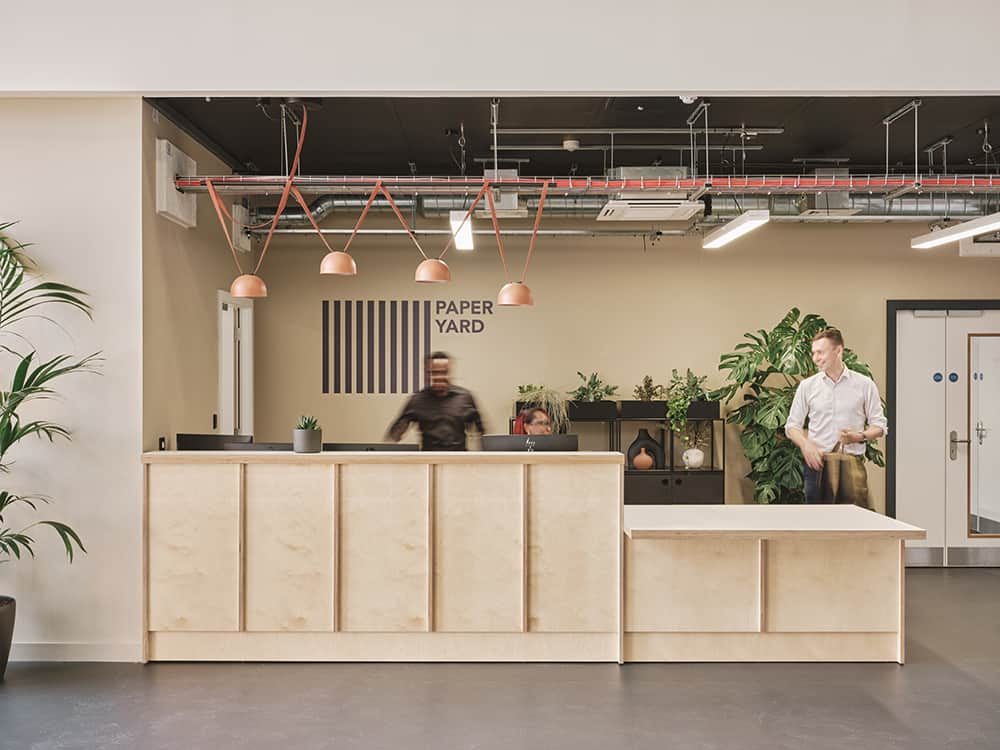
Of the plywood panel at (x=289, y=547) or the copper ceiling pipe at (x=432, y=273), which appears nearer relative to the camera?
the plywood panel at (x=289, y=547)

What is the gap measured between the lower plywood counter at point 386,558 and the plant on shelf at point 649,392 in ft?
10.4

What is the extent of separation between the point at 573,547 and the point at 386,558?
1.09m

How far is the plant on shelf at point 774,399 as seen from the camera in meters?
7.23

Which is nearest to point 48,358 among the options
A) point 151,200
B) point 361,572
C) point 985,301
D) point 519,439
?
point 151,200

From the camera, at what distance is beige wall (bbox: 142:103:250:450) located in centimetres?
508

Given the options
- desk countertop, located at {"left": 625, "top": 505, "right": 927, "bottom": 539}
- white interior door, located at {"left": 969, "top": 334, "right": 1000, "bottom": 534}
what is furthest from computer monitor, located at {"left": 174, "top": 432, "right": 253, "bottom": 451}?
white interior door, located at {"left": 969, "top": 334, "right": 1000, "bottom": 534}

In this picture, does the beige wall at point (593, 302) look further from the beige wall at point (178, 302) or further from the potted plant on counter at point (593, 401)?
the beige wall at point (178, 302)

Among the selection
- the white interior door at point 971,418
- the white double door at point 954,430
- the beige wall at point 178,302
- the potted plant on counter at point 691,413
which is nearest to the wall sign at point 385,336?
the beige wall at point 178,302

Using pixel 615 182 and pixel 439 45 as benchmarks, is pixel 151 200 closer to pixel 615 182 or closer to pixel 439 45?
pixel 439 45

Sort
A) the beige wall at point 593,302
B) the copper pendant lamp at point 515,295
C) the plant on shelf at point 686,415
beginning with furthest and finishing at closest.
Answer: the beige wall at point 593,302, the plant on shelf at point 686,415, the copper pendant lamp at point 515,295

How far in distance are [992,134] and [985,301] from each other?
2071mm

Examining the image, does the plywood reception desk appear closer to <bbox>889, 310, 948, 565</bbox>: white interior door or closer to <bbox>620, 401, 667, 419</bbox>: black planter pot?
<bbox>620, 401, 667, 419</bbox>: black planter pot

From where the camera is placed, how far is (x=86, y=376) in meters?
4.94

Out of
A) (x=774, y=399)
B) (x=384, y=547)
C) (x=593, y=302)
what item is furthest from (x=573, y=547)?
(x=593, y=302)
